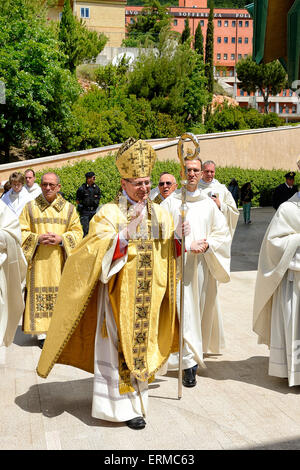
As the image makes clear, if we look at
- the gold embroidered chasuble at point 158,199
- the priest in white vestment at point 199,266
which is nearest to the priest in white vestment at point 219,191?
the gold embroidered chasuble at point 158,199

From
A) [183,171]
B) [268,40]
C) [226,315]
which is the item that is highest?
[268,40]

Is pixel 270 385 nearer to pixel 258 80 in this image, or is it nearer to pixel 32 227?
pixel 32 227

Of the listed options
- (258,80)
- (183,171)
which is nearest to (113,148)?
(183,171)

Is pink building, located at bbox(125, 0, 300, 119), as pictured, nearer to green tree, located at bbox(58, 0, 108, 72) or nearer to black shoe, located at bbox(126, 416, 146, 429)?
green tree, located at bbox(58, 0, 108, 72)

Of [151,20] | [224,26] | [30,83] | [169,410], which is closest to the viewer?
[169,410]

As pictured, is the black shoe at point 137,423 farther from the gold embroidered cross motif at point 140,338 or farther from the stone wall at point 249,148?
the stone wall at point 249,148

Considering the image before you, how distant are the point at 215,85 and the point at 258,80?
21.5 feet

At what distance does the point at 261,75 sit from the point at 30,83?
44.1 metres

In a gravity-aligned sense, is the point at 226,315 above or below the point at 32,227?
below

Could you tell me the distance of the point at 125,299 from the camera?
468cm

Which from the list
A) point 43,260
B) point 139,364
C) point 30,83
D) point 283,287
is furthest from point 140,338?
point 30,83

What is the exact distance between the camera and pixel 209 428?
4648 millimetres

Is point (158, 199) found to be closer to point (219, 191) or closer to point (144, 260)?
point (219, 191)

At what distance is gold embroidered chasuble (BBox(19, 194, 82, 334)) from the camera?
6.99 m
